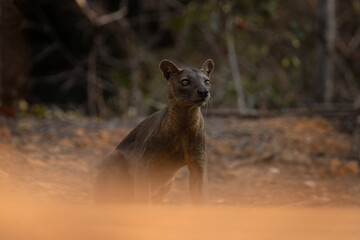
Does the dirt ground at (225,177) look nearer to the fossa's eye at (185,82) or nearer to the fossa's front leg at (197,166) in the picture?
the fossa's front leg at (197,166)

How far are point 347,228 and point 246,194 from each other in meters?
2.28

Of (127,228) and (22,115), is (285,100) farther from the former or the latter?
(127,228)

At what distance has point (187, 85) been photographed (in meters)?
3.44

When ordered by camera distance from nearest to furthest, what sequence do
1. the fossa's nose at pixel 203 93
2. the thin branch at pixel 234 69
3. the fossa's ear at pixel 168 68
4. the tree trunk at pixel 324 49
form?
the fossa's nose at pixel 203 93 → the fossa's ear at pixel 168 68 → the tree trunk at pixel 324 49 → the thin branch at pixel 234 69

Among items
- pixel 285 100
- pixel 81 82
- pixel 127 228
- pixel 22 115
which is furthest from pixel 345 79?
pixel 127 228

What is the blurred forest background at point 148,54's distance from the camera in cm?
1043

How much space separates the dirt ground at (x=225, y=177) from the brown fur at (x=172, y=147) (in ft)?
0.80

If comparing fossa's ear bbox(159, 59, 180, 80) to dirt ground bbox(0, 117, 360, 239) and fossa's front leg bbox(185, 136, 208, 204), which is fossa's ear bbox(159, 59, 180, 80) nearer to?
→ fossa's front leg bbox(185, 136, 208, 204)

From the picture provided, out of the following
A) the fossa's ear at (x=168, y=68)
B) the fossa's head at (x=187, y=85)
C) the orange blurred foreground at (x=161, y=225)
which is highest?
the fossa's ear at (x=168, y=68)

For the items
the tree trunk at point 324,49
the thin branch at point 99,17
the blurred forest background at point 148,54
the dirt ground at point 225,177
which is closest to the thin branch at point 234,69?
the blurred forest background at point 148,54

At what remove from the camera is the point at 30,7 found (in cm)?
1159

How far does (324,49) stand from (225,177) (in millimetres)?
4199

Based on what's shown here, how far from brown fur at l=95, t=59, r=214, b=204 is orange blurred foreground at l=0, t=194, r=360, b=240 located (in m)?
0.61

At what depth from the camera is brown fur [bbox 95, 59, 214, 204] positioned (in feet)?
11.3
